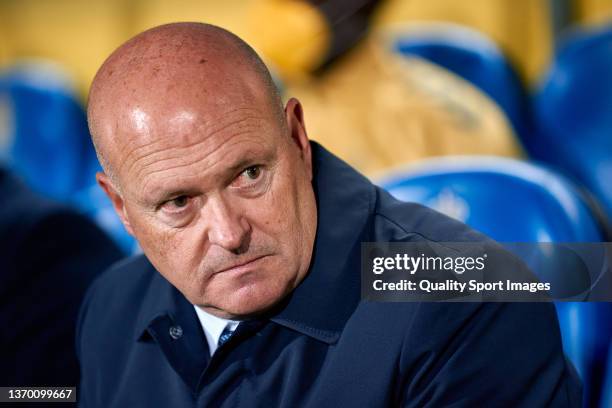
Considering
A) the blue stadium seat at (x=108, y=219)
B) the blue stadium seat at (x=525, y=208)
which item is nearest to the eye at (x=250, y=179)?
the blue stadium seat at (x=525, y=208)

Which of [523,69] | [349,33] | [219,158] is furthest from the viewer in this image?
[523,69]

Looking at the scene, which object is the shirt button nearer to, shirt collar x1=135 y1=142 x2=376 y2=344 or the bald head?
shirt collar x1=135 y1=142 x2=376 y2=344

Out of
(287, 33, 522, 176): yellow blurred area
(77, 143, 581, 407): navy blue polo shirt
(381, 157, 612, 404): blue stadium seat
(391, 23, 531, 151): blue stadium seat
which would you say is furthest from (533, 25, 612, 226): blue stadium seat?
(77, 143, 581, 407): navy blue polo shirt

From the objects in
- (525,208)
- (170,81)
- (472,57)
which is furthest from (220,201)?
(472,57)

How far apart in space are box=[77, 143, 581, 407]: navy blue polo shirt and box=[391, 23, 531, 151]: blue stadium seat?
6.44 feet

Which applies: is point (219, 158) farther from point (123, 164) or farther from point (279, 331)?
point (279, 331)

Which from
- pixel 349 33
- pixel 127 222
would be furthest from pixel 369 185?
pixel 349 33

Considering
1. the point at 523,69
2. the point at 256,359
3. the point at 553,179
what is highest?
the point at 523,69

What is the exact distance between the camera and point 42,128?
3705 mm

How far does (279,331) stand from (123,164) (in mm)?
298

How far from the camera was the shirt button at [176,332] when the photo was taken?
129cm

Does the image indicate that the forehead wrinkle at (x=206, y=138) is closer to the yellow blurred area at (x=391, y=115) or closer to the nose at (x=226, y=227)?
the nose at (x=226, y=227)

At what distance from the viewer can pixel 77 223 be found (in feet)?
6.43

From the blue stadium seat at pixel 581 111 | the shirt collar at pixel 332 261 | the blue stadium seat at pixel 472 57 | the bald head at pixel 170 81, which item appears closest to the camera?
the bald head at pixel 170 81
